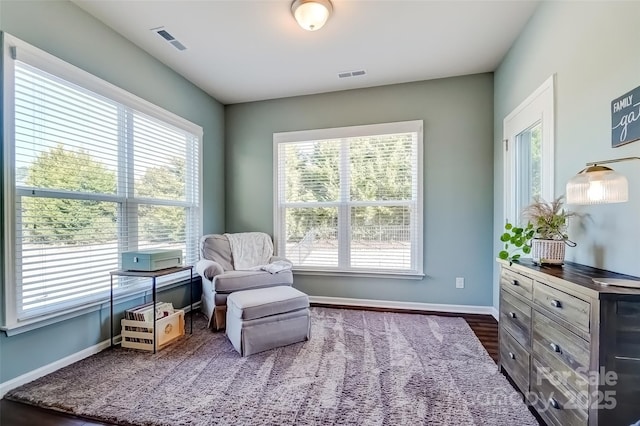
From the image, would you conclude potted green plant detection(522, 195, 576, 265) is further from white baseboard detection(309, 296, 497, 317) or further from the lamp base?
white baseboard detection(309, 296, 497, 317)

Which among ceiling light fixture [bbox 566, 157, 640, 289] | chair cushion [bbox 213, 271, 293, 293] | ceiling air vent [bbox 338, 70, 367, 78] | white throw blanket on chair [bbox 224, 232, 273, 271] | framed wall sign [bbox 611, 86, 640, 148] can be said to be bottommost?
chair cushion [bbox 213, 271, 293, 293]

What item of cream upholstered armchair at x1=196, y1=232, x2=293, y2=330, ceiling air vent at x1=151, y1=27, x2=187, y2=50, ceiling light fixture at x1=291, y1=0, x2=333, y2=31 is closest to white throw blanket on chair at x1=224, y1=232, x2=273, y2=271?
cream upholstered armchair at x1=196, y1=232, x2=293, y2=330

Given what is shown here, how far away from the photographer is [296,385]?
6.30 feet

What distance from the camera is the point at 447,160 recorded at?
3.46 meters

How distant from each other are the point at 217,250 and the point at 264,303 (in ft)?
4.00

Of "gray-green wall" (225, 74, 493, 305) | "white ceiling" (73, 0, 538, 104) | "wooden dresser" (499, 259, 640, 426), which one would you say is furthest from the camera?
"gray-green wall" (225, 74, 493, 305)

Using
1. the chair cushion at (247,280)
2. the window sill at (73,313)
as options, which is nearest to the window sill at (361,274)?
the chair cushion at (247,280)

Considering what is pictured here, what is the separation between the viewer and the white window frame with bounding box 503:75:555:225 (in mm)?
2109

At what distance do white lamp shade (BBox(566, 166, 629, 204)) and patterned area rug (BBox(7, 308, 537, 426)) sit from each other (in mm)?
1191

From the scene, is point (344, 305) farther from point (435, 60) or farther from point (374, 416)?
point (435, 60)

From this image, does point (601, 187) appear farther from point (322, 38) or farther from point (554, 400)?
point (322, 38)

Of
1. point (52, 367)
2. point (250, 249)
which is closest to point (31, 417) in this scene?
point (52, 367)

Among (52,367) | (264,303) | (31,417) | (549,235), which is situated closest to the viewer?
(31,417)

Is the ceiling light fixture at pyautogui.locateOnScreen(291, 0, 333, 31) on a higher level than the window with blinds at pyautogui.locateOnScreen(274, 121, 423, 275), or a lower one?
higher
